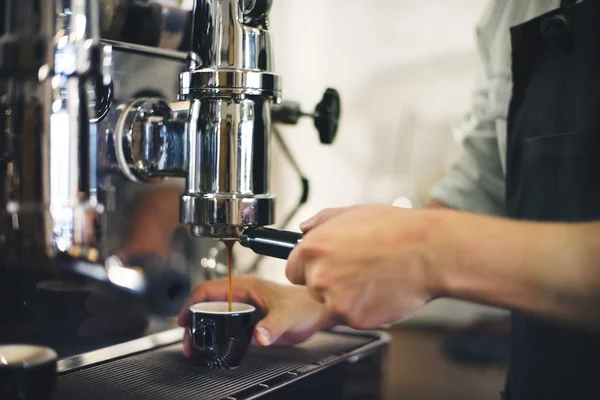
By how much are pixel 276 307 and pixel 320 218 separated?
16 cm

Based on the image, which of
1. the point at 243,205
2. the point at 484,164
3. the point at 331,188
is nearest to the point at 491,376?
the point at 331,188

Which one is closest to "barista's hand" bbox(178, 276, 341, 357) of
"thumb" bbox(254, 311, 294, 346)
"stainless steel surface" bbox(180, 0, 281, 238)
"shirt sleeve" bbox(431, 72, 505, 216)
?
"thumb" bbox(254, 311, 294, 346)

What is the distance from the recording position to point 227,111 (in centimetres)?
57

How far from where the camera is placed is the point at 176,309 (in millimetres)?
780

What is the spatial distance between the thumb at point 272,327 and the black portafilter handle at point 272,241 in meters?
0.11

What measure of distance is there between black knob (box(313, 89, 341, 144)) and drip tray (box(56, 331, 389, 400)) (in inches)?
9.0

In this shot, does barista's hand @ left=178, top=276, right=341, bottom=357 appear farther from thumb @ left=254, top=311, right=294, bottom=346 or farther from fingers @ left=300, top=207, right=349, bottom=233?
fingers @ left=300, top=207, right=349, bottom=233

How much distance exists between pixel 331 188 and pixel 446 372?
1.78 feet

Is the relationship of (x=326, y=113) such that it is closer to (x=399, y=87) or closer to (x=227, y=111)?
(x=227, y=111)

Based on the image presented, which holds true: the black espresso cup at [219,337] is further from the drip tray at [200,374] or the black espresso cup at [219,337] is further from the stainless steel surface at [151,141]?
the stainless steel surface at [151,141]

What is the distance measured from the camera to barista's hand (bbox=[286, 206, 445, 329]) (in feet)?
1.53

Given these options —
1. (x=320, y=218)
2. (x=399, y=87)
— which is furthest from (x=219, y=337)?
(x=399, y=87)

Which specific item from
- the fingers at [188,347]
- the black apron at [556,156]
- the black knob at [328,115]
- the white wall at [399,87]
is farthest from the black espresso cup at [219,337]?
the white wall at [399,87]

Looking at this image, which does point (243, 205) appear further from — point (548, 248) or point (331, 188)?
point (331, 188)
